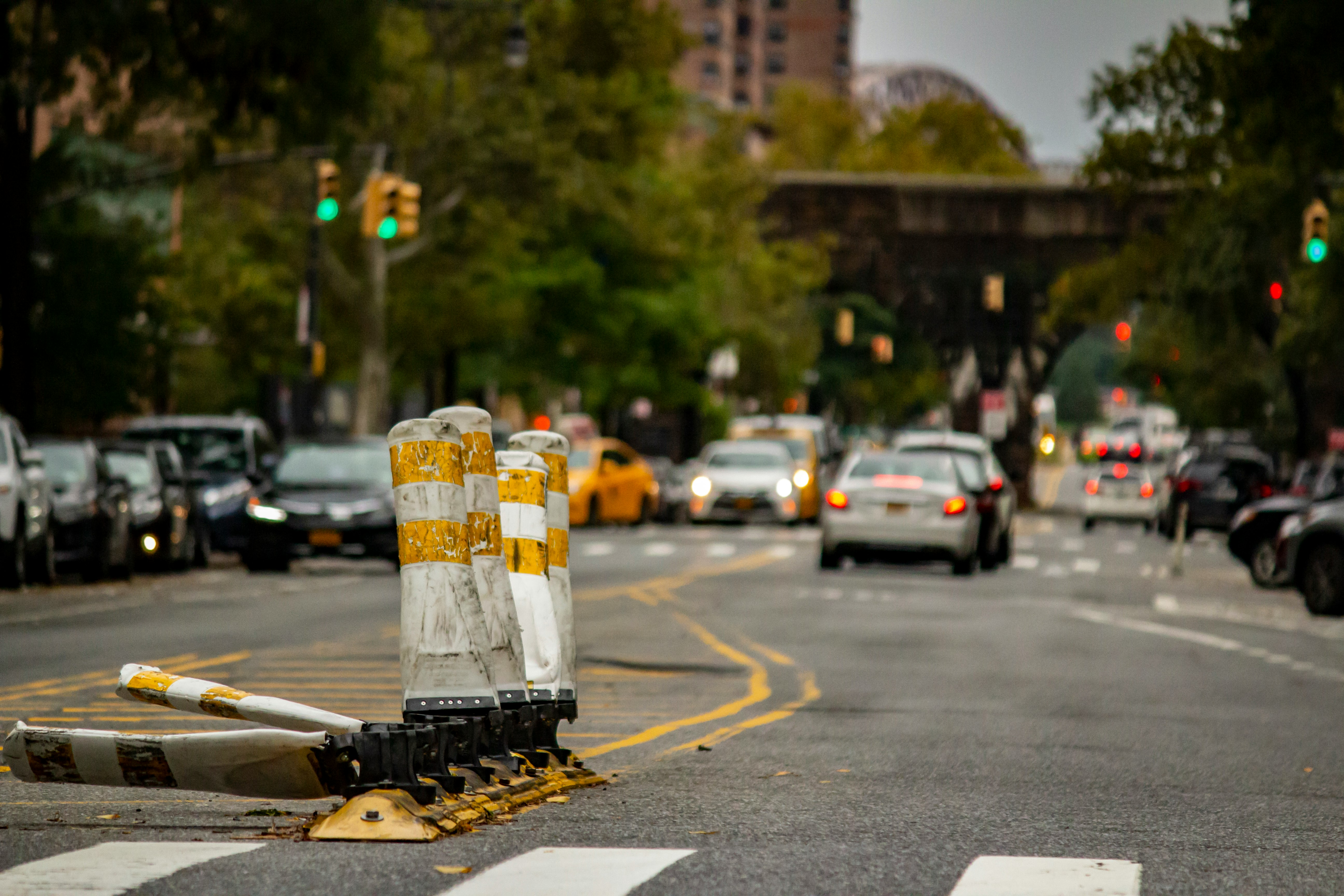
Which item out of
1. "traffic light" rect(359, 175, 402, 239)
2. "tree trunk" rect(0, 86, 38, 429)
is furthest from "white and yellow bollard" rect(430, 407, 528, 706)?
"traffic light" rect(359, 175, 402, 239)

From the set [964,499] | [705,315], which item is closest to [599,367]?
[705,315]

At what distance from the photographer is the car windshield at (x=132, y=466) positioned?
25.9m

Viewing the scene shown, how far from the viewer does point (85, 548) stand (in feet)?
75.0

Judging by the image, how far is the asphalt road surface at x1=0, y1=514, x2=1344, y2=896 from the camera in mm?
6910

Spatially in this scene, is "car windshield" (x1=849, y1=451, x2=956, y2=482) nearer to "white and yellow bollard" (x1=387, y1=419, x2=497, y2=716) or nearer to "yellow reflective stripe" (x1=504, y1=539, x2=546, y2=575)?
"yellow reflective stripe" (x1=504, y1=539, x2=546, y2=575)

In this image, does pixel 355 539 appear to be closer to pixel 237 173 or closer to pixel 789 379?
pixel 237 173

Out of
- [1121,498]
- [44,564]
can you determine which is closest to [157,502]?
[44,564]

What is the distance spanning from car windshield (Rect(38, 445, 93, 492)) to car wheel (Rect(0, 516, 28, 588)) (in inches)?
74.8

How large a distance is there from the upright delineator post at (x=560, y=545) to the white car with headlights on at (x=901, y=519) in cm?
1711

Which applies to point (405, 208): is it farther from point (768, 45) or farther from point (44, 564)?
point (768, 45)

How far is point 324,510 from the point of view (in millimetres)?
25188

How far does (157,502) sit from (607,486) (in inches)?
705

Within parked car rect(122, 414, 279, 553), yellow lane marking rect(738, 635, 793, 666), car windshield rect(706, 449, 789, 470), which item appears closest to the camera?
yellow lane marking rect(738, 635, 793, 666)

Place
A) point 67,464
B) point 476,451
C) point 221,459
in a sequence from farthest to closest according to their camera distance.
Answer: point 221,459 < point 67,464 < point 476,451
